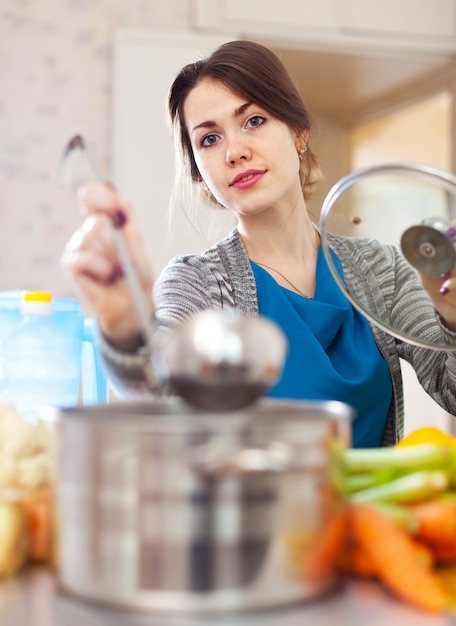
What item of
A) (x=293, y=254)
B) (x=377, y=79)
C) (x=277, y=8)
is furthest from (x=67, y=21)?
(x=293, y=254)

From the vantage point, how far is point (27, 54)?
11.6ft

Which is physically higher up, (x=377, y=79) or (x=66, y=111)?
(x=377, y=79)

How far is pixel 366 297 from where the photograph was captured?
1.09 meters

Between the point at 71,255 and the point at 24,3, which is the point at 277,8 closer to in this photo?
the point at 24,3

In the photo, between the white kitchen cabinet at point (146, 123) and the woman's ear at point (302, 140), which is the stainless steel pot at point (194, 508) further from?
the white kitchen cabinet at point (146, 123)

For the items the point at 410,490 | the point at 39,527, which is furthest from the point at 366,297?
the point at 39,527

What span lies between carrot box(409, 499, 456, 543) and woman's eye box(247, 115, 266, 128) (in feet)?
3.18

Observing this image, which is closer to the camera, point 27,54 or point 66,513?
point 66,513

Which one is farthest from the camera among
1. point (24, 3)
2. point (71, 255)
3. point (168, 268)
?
point (24, 3)

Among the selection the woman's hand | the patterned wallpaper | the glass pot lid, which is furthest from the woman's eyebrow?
the patterned wallpaper

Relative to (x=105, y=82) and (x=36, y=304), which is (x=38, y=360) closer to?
(x=36, y=304)

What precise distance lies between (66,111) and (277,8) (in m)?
1.01

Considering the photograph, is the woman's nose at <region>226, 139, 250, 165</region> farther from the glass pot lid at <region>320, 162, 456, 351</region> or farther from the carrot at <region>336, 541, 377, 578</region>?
the carrot at <region>336, 541, 377, 578</region>

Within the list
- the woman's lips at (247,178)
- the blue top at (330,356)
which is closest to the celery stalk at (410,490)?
the blue top at (330,356)
